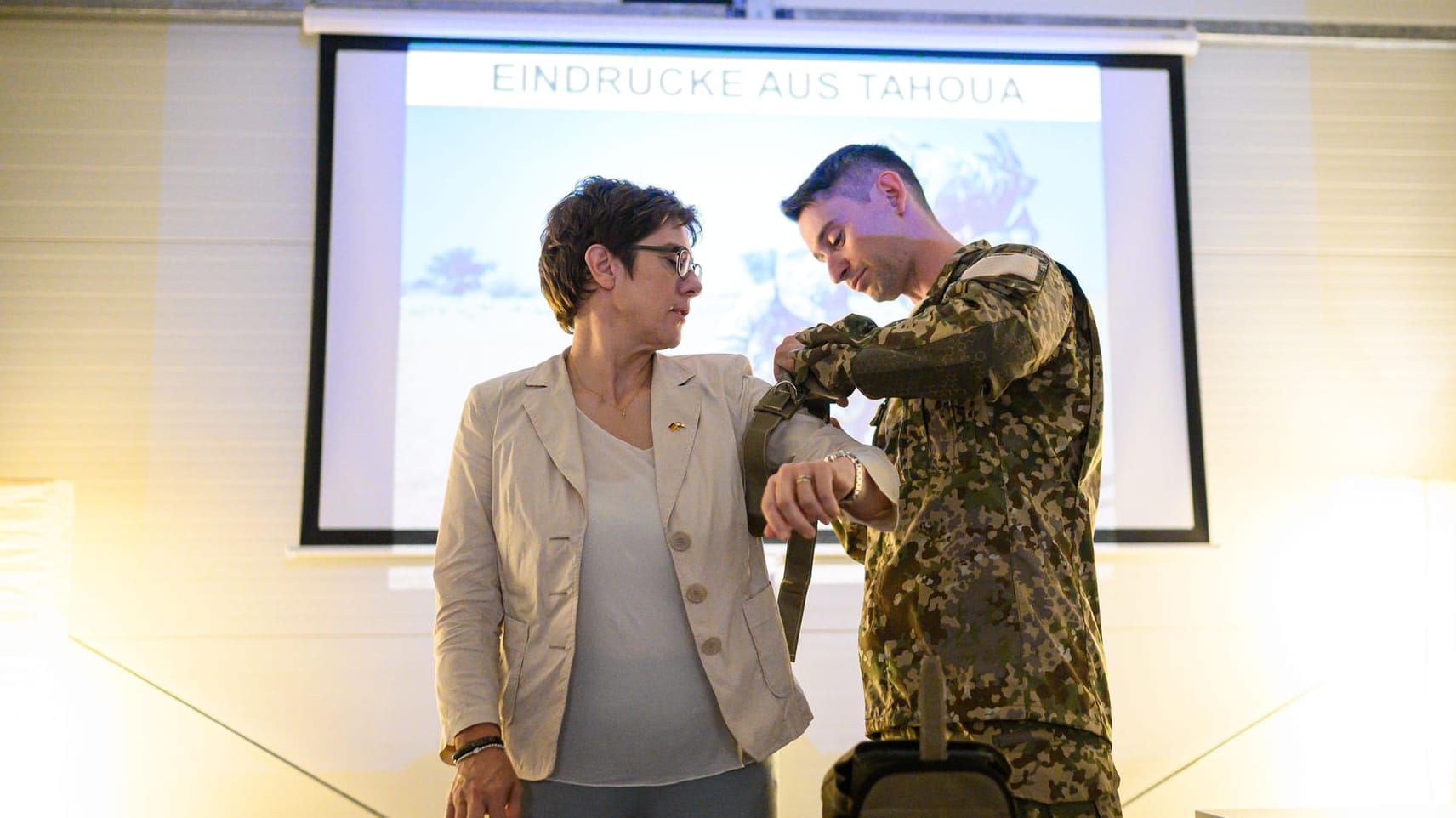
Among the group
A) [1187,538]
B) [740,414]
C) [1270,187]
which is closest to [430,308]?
[740,414]

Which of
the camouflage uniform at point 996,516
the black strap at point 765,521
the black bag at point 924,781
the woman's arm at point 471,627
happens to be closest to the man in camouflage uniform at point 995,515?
the camouflage uniform at point 996,516

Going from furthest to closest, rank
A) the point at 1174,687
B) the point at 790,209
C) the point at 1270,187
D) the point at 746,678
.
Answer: the point at 1270,187 → the point at 1174,687 → the point at 790,209 → the point at 746,678

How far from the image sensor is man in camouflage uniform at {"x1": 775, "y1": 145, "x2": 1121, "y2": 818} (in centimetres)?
153

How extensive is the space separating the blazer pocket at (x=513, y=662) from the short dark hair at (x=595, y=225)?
1.62ft

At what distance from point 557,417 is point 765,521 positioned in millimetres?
330

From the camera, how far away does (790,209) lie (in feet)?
6.76

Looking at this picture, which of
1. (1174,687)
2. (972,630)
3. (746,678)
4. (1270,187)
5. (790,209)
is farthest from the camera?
(1270,187)

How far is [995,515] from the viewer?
63.5 inches

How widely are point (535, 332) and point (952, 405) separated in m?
1.77

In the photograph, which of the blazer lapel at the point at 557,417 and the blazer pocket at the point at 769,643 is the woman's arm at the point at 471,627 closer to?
the blazer lapel at the point at 557,417

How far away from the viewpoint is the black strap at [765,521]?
58.4 inches

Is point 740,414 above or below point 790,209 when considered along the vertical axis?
below

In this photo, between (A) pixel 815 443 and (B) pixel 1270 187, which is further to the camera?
(B) pixel 1270 187

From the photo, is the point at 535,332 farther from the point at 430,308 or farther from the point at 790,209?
the point at 790,209
